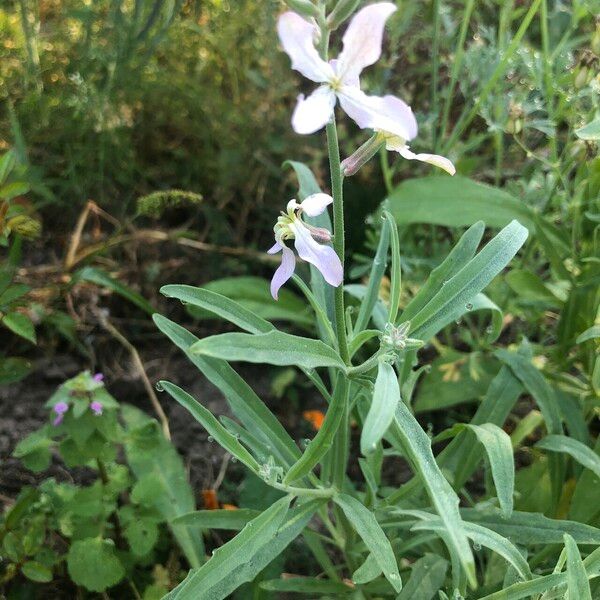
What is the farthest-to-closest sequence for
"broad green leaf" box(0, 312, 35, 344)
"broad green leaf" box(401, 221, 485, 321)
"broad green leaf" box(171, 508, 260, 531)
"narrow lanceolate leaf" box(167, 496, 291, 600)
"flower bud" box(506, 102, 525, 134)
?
"flower bud" box(506, 102, 525, 134) < "broad green leaf" box(0, 312, 35, 344) < "broad green leaf" box(171, 508, 260, 531) < "broad green leaf" box(401, 221, 485, 321) < "narrow lanceolate leaf" box(167, 496, 291, 600)

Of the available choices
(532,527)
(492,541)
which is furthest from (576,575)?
(532,527)

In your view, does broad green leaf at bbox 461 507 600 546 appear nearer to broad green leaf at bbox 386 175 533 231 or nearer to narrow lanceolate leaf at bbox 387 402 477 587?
narrow lanceolate leaf at bbox 387 402 477 587

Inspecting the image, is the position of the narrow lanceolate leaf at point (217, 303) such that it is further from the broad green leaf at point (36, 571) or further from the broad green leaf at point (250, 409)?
the broad green leaf at point (36, 571)

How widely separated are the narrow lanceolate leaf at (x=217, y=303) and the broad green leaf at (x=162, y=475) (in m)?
0.47

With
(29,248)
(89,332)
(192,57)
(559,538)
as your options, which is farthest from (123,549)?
(192,57)

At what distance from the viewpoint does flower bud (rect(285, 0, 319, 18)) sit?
0.83 metres

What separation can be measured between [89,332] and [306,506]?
1.07 metres

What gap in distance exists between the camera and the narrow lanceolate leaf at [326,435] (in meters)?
1.05

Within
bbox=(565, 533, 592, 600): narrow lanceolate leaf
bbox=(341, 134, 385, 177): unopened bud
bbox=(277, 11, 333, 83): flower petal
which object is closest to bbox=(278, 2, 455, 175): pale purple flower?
bbox=(277, 11, 333, 83): flower petal

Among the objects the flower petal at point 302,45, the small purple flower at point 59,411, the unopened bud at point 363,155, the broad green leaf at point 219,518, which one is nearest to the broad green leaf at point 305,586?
the broad green leaf at point 219,518

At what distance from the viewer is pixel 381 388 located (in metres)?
0.87

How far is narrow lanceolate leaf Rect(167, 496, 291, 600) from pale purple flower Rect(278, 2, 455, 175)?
0.57 meters

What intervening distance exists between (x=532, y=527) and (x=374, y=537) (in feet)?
1.07

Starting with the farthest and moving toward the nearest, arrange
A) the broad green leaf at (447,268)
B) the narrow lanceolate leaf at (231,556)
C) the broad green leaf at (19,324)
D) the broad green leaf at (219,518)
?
the broad green leaf at (19,324) → the broad green leaf at (219,518) → the broad green leaf at (447,268) → the narrow lanceolate leaf at (231,556)
